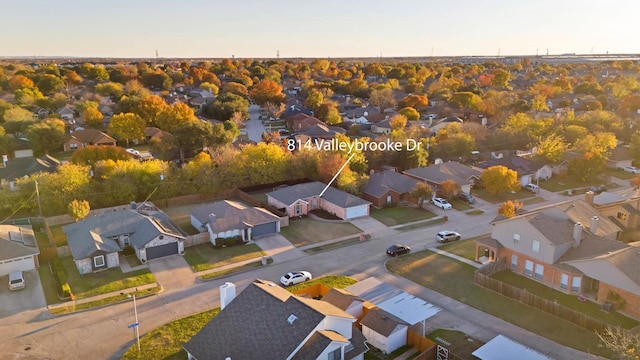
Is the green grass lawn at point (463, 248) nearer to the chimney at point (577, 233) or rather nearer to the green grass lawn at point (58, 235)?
the chimney at point (577, 233)

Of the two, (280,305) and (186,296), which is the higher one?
(280,305)

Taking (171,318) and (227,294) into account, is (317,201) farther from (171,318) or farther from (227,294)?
(227,294)

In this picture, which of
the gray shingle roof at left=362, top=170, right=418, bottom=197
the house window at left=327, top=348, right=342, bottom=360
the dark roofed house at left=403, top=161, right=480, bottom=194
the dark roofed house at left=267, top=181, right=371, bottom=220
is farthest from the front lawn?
the dark roofed house at left=403, top=161, right=480, bottom=194

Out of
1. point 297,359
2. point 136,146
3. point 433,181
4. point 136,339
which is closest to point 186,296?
point 136,339

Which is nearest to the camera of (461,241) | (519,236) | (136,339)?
(136,339)

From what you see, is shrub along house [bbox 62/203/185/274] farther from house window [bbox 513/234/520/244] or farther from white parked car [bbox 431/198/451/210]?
white parked car [bbox 431/198/451/210]

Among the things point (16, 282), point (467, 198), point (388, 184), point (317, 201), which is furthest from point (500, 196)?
point (16, 282)

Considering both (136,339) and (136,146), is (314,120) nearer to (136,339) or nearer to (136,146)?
(136,146)
